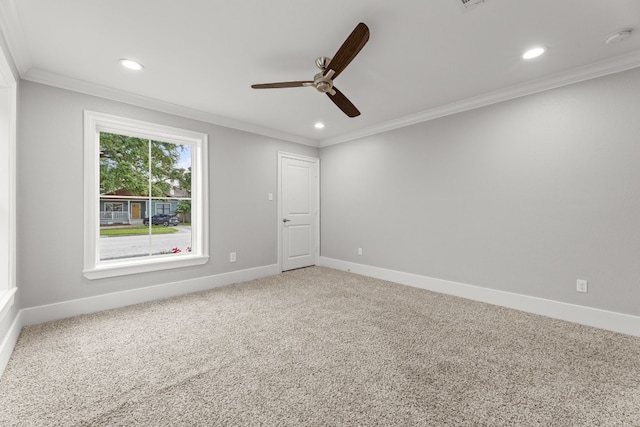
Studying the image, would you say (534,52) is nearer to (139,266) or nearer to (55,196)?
(139,266)

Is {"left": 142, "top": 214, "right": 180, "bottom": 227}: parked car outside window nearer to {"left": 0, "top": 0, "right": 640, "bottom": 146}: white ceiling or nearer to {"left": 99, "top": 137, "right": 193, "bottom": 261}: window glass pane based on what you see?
{"left": 99, "top": 137, "right": 193, "bottom": 261}: window glass pane

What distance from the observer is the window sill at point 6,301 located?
1.77 metres

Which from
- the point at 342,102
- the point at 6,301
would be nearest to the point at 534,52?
the point at 342,102

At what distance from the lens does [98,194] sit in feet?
9.50

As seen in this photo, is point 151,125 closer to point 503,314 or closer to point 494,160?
point 494,160

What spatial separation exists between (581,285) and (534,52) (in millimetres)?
2159

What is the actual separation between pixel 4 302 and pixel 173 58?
2201 mm

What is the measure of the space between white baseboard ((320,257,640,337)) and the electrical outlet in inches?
6.2

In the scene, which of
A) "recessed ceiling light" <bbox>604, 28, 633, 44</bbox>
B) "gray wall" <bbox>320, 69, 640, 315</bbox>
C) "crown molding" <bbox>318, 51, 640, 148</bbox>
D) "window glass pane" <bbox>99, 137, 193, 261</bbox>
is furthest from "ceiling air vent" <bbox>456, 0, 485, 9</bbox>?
"window glass pane" <bbox>99, 137, 193, 261</bbox>

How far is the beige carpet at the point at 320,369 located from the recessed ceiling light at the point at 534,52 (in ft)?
7.80

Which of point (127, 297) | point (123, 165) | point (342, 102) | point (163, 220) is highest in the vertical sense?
point (342, 102)

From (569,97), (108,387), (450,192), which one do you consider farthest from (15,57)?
(569,97)

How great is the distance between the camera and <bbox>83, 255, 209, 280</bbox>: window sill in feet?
9.25

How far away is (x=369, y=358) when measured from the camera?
1948 mm
